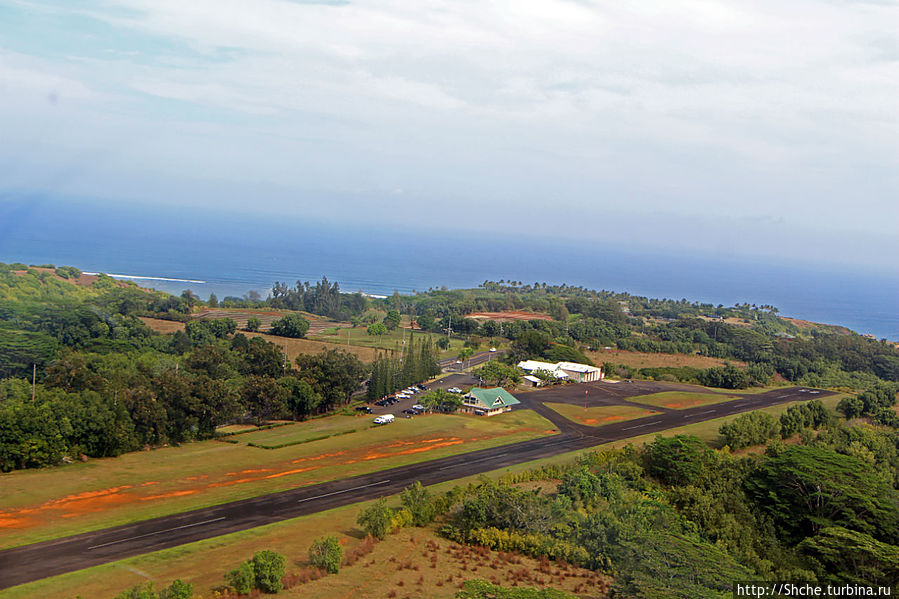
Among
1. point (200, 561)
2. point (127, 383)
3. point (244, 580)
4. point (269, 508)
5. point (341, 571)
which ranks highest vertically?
point (127, 383)

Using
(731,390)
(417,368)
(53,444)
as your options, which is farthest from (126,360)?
(731,390)

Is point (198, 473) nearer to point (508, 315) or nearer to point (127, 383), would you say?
point (127, 383)

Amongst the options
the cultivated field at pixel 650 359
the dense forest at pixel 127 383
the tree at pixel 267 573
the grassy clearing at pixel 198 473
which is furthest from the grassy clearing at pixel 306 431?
the cultivated field at pixel 650 359

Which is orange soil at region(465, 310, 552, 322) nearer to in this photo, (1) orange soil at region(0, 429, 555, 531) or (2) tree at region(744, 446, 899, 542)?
(1) orange soil at region(0, 429, 555, 531)

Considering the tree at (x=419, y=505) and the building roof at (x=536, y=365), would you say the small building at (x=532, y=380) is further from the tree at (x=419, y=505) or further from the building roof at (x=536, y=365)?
the tree at (x=419, y=505)

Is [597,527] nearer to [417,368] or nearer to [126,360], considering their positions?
[417,368]

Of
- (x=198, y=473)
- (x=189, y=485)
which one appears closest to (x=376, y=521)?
(x=189, y=485)
